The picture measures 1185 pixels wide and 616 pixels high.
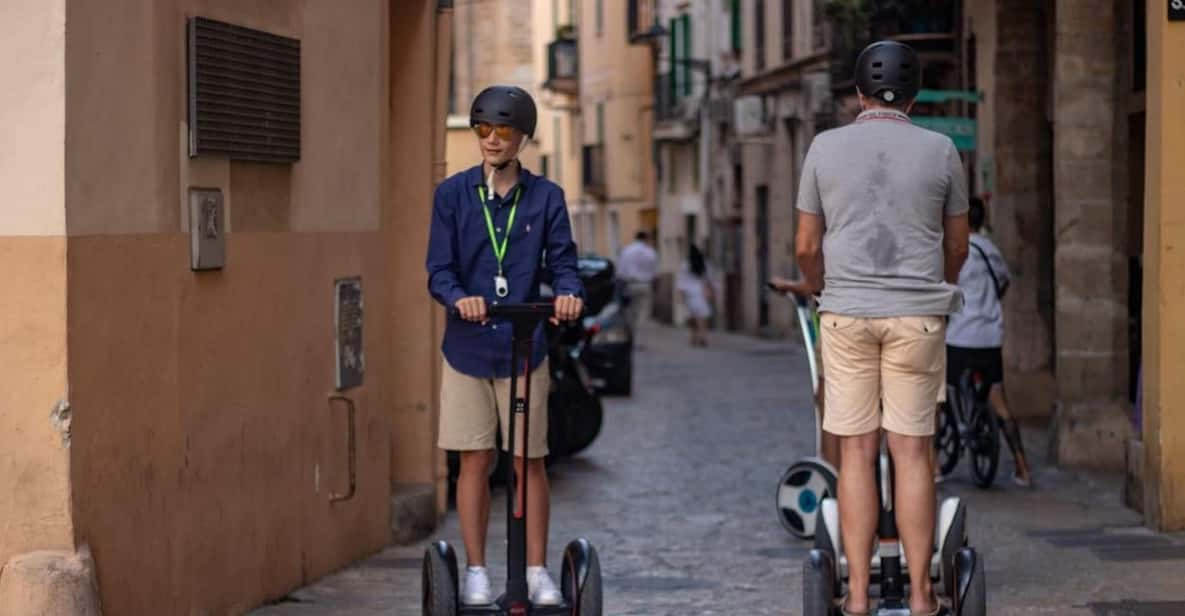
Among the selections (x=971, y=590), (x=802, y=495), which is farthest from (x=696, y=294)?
(x=971, y=590)

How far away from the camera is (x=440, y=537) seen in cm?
1177

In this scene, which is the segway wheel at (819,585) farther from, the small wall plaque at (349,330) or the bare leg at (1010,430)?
the bare leg at (1010,430)

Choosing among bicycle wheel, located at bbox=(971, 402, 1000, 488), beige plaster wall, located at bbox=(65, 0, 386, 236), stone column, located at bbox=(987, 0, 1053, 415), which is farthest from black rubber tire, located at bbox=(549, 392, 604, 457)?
beige plaster wall, located at bbox=(65, 0, 386, 236)

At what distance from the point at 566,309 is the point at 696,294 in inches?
1121

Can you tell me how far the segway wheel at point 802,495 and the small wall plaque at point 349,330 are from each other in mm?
2287

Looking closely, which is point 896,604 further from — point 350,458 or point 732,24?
point 732,24

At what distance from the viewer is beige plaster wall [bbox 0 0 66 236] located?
7.19m

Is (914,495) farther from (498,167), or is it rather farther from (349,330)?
(349,330)

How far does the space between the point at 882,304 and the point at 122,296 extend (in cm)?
243

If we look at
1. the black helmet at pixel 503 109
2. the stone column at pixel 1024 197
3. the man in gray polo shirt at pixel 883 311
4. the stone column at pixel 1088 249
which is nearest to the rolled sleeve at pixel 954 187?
the man in gray polo shirt at pixel 883 311

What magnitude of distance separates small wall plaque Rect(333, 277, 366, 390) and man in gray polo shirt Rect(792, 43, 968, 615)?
123 inches

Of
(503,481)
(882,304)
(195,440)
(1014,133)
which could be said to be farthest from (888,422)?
(1014,133)

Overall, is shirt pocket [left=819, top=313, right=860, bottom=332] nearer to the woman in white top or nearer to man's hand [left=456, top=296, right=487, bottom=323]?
man's hand [left=456, top=296, right=487, bottom=323]

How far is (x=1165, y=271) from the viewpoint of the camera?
427 inches
